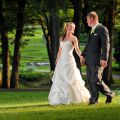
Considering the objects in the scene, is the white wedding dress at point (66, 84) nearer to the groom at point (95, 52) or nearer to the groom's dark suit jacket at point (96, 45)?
the groom at point (95, 52)

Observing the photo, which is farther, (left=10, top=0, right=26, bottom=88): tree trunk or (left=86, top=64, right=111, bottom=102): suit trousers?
(left=10, top=0, right=26, bottom=88): tree trunk

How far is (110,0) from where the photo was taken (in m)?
30.2

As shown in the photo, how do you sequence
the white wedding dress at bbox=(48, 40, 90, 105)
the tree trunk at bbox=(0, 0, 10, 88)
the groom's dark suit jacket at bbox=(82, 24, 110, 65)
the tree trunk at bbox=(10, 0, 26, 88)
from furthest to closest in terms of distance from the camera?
the tree trunk at bbox=(10, 0, 26, 88)
the tree trunk at bbox=(0, 0, 10, 88)
the white wedding dress at bbox=(48, 40, 90, 105)
the groom's dark suit jacket at bbox=(82, 24, 110, 65)

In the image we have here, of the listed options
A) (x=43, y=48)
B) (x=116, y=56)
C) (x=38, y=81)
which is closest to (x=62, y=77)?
(x=38, y=81)

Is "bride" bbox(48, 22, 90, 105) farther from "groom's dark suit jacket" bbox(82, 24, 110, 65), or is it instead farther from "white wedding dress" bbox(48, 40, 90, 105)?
"groom's dark suit jacket" bbox(82, 24, 110, 65)

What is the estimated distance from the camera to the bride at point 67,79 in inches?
528

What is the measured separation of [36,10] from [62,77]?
19.2 meters

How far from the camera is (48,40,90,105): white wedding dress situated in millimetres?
13406

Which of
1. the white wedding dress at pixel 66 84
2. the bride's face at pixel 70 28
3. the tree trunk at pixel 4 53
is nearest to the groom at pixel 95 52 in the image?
the white wedding dress at pixel 66 84

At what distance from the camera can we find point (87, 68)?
12367 mm

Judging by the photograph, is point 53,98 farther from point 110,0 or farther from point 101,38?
point 110,0

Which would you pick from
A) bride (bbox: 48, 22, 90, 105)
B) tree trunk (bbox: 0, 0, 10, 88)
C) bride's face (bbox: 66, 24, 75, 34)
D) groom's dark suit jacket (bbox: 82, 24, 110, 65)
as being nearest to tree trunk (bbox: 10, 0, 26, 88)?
tree trunk (bbox: 0, 0, 10, 88)

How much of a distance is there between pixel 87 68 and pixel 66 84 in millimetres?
1413

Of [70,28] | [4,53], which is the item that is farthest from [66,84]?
[4,53]
